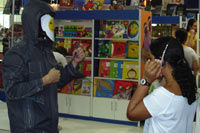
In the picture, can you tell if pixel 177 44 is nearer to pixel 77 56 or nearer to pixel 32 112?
pixel 77 56

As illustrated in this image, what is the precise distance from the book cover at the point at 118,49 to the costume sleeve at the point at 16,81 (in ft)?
13.4

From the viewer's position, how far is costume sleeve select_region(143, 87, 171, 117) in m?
1.79

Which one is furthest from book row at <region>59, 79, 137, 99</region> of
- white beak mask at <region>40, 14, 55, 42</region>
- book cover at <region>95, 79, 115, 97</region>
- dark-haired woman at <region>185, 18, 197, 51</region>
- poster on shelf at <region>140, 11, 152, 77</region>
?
white beak mask at <region>40, 14, 55, 42</region>

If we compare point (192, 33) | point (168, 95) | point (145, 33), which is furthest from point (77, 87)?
point (168, 95)

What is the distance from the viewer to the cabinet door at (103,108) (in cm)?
619

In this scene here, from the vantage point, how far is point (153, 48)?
192 cm

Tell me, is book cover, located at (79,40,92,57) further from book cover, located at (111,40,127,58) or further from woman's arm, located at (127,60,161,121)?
woman's arm, located at (127,60,161,121)

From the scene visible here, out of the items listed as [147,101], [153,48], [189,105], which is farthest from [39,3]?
[189,105]

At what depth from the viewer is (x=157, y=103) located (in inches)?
70.6

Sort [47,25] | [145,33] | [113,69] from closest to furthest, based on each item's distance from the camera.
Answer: [47,25] → [145,33] → [113,69]

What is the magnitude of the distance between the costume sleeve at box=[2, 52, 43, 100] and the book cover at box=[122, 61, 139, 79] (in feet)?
13.2

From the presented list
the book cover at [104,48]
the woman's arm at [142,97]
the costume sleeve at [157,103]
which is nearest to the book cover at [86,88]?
the book cover at [104,48]

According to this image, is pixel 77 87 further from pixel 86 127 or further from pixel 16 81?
pixel 16 81

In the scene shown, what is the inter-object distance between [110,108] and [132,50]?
1.17m
